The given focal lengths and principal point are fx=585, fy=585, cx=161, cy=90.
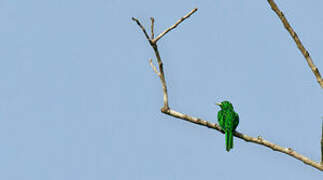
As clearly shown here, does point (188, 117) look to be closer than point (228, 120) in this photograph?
Yes

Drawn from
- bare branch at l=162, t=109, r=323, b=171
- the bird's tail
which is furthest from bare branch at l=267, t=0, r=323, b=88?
the bird's tail

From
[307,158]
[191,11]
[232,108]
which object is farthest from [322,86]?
[232,108]

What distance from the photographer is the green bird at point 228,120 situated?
8664 millimetres

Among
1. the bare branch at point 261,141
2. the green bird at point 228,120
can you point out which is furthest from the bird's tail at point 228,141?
the bare branch at point 261,141

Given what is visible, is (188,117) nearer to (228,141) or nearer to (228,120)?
(228,141)

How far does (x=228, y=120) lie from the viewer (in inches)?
361

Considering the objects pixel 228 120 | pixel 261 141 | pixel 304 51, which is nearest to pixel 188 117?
pixel 261 141

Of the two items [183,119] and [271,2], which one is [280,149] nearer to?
[183,119]

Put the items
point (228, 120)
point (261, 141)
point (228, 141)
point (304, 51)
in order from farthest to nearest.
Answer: point (228, 120) → point (228, 141) → point (261, 141) → point (304, 51)

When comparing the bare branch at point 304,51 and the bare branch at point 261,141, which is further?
the bare branch at point 261,141

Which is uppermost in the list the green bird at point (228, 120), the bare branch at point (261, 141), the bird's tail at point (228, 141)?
the green bird at point (228, 120)

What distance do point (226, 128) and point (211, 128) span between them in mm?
2740

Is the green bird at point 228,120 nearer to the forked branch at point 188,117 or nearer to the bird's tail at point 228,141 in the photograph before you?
the bird's tail at point 228,141

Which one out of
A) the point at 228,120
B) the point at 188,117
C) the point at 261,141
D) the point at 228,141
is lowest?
the point at 261,141
